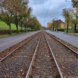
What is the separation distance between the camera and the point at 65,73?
20.4 ft

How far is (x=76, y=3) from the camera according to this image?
40.3 m

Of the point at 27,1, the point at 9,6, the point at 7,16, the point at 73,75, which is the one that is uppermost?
the point at 27,1

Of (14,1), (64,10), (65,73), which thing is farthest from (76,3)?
(65,73)

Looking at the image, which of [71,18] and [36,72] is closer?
[36,72]

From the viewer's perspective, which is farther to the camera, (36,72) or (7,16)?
(7,16)

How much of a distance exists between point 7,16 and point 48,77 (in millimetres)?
42392

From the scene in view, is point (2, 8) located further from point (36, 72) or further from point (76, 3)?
point (36, 72)

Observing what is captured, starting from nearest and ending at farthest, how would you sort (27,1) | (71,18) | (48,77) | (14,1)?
1. (48,77)
2. (14,1)
3. (27,1)
4. (71,18)

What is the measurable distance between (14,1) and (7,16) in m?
5.76

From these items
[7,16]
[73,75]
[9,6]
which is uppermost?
[9,6]

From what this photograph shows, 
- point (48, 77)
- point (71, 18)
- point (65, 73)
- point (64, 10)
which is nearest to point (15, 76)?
point (48, 77)

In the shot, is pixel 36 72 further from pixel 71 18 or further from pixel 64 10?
pixel 64 10

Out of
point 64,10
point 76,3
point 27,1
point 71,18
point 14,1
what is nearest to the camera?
point 76,3

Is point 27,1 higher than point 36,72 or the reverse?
higher
